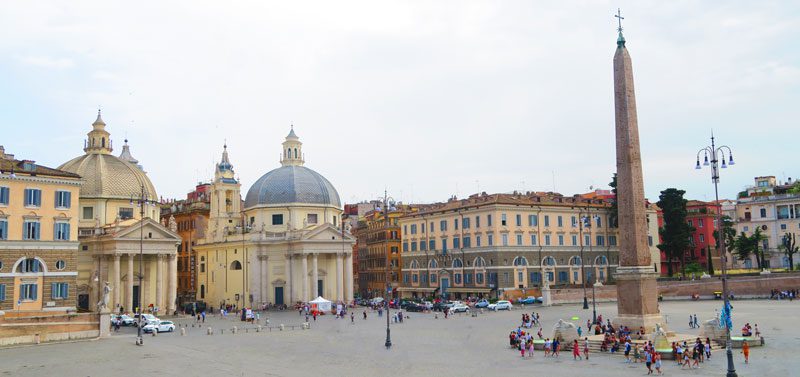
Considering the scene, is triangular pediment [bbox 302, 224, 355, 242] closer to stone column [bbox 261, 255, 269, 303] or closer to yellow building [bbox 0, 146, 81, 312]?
stone column [bbox 261, 255, 269, 303]

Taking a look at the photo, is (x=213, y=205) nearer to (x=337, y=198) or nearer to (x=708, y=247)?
(x=337, y=198)

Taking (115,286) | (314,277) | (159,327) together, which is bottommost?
(159,327)

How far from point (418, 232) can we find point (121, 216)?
28.3 meters

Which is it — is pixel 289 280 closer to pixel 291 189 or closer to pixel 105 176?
pixel 291 189

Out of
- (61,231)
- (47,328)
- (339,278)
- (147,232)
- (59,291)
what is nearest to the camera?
(47,328)

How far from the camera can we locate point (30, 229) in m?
43.3

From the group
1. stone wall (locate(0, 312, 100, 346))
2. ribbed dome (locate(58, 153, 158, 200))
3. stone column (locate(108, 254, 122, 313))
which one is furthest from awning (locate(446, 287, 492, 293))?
stone wall (locate(0, 312, 100, 346))

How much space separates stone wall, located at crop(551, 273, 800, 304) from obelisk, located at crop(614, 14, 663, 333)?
99.8 feet

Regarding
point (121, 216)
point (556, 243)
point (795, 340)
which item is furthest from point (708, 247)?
point (121, 216)

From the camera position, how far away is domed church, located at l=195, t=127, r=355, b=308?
216 feet

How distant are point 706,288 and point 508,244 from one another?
16.9m

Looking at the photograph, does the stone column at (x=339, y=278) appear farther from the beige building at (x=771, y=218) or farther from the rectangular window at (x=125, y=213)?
the beige building at (x=771, y=218)

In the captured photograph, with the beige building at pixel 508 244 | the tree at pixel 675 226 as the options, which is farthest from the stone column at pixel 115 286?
the tree at pixel 675 226

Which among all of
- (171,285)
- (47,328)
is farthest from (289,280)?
(47,328)
